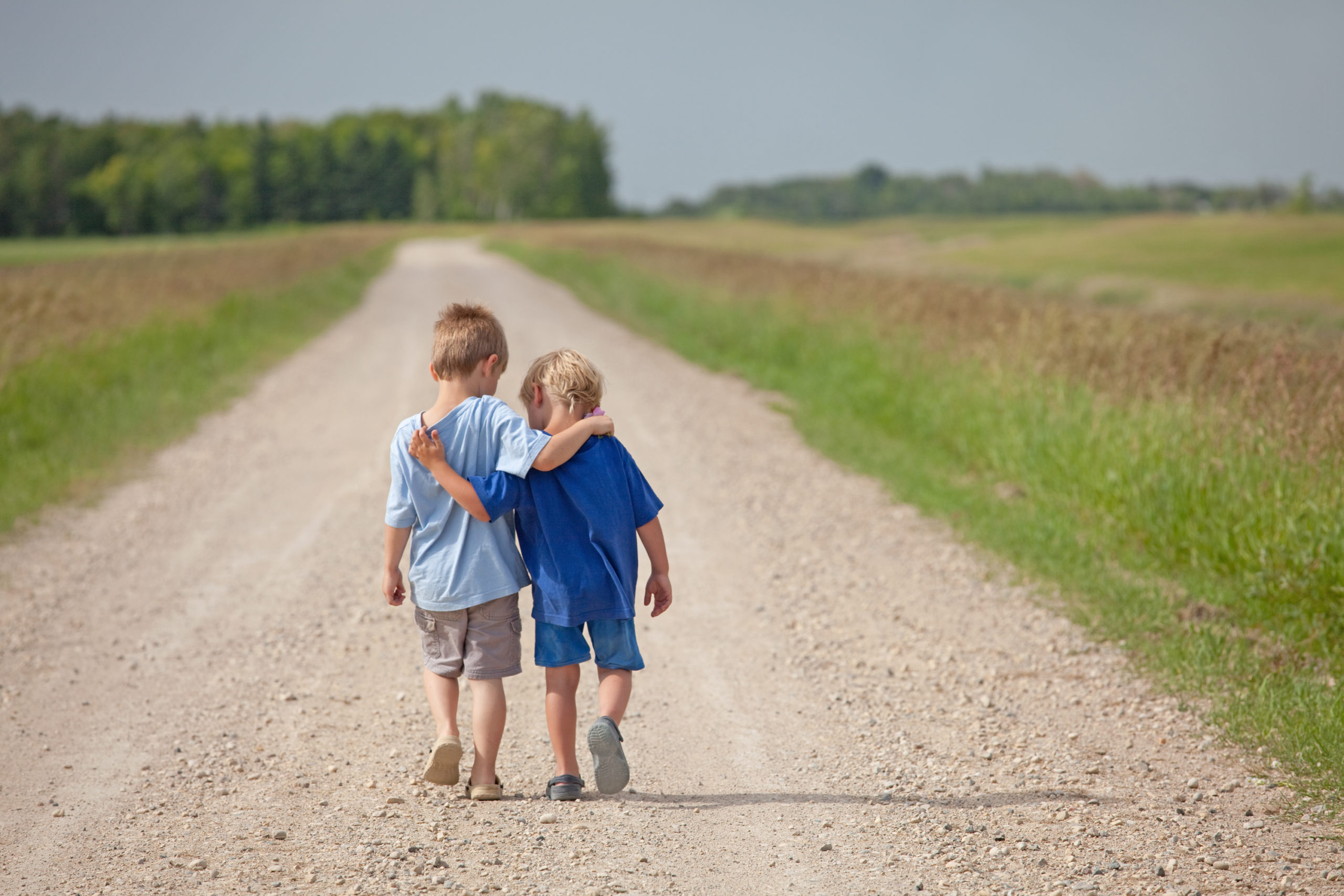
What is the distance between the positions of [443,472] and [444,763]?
3.07 feet

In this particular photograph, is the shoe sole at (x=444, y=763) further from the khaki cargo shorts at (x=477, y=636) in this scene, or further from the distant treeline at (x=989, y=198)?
the distant treeline at (x=989, y=198)

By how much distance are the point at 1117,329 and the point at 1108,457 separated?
2651 mm

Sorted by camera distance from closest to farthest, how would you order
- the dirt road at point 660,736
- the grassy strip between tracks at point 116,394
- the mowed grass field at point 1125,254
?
the dirt road at point 660,736 → the grassy strip between tracks at point 116,394 → the mowed grass field at point 1125,254

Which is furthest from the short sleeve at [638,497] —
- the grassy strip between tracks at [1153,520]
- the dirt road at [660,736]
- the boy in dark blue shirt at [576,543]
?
the grassy strip between tracks at [1153,520]

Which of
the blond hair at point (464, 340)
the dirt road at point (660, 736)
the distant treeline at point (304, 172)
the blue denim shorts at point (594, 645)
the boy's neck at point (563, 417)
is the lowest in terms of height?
the dirt road at point (660, 736)

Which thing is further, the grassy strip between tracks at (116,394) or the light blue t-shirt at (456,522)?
the grassy strip between tracks at (116,394)

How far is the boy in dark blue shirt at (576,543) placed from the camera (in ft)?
10.3

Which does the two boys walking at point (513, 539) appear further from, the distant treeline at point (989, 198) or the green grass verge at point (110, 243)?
the distant treeline at point (989, 198)

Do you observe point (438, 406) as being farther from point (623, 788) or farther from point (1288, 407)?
point (1288, 407)

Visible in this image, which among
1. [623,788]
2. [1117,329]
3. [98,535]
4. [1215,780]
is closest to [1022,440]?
[1117,329]

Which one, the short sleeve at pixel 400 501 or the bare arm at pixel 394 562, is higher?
the short sleeve at pixel 400 501

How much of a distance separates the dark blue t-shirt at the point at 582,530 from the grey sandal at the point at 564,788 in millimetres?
520

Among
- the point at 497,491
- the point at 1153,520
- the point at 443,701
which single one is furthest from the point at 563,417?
the point at 1153,520

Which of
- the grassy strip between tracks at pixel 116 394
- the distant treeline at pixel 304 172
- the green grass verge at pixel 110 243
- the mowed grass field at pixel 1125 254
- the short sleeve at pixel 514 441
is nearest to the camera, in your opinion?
the short sleeve at pixel 514 441
